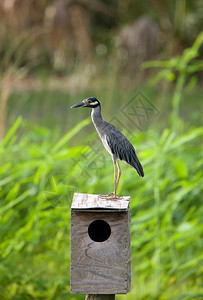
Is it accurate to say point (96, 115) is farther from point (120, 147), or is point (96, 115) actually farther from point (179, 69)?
point (179, 69)

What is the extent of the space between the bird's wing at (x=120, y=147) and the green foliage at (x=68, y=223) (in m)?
1.01

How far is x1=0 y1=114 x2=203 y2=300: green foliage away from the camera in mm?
2990

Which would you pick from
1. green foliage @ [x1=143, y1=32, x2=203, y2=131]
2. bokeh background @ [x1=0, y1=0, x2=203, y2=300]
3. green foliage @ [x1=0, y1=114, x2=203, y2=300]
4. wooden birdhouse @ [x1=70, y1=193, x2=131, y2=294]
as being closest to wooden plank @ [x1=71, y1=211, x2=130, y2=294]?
wooden birdhouse @ [x1=70, y1=193, x2=131, y2=294]

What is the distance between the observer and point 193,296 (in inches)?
117

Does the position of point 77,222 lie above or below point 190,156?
below

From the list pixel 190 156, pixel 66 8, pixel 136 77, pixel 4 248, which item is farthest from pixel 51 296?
pixel 66 8

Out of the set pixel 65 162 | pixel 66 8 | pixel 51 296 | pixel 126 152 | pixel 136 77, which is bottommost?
pixel 51 296

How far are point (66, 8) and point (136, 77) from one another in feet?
6.00

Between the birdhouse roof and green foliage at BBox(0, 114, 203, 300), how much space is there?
92 cm

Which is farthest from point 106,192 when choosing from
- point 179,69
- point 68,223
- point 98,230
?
point 98,230

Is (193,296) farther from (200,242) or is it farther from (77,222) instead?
(77,222)

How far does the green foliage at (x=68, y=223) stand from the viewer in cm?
299

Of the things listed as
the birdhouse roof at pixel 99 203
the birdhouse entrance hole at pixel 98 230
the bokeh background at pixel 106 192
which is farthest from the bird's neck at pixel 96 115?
the birdhouse entrance hole at pixel 98 230

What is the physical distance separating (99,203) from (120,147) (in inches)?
8.2
